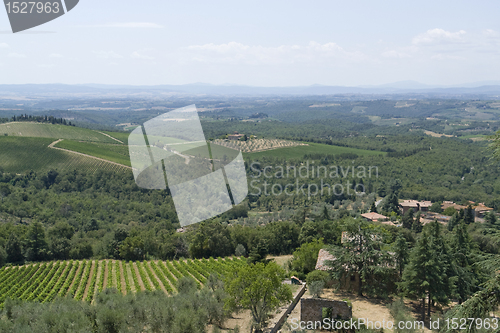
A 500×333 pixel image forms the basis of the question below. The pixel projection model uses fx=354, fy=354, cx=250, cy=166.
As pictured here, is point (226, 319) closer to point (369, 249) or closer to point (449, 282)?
point (369, 249)

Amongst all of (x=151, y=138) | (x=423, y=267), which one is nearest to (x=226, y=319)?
(x=423, y=267)

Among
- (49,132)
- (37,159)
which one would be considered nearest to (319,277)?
(37,159)

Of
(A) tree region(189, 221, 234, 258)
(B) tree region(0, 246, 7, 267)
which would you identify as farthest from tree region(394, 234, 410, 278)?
(B) tree region(0, 246, 7, 267)

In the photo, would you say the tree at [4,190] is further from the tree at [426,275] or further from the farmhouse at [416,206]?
the farmhouse at [416,206]

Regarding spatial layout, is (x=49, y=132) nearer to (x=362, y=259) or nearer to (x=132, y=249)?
(x=132, y=249)

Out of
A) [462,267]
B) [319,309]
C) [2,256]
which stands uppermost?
[319,309]

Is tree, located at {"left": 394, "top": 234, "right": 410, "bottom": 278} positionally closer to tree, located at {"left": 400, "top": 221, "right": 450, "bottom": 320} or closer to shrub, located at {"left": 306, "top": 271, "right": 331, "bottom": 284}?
tree, located at {"left": 400, "top": 221, "right": 450, "bottom": 320}
